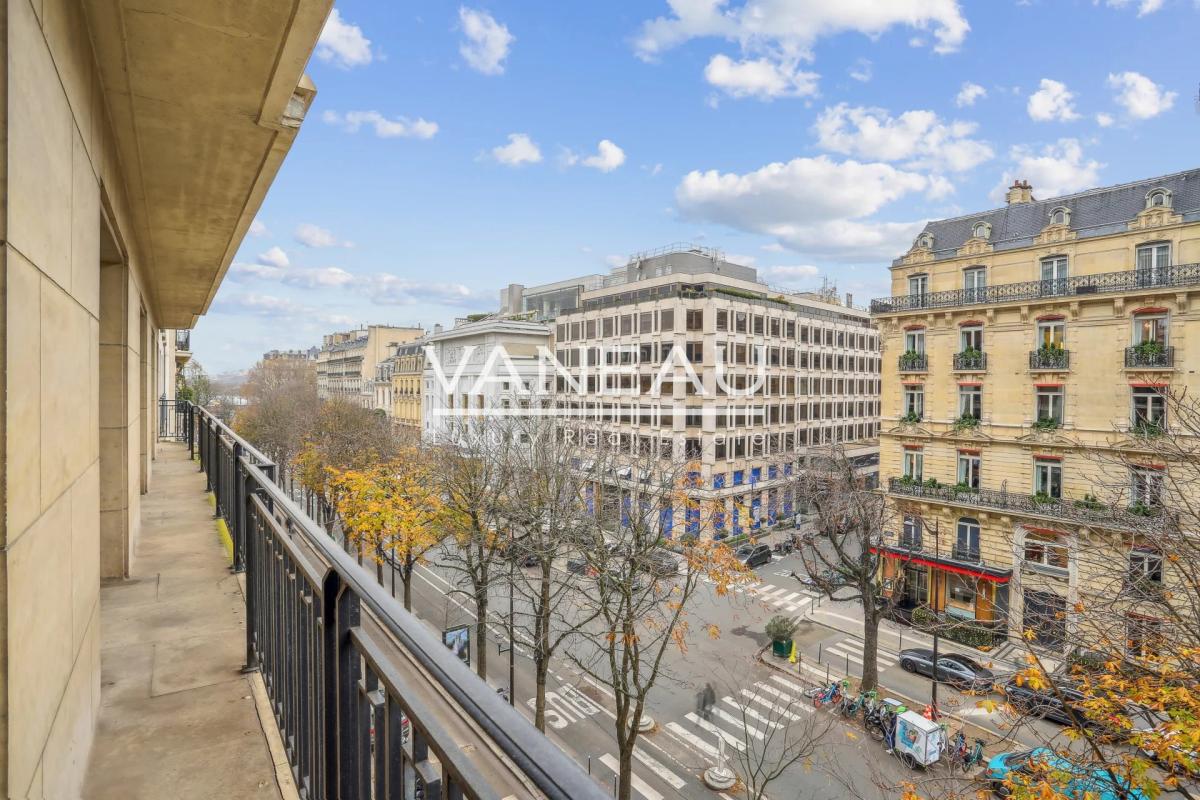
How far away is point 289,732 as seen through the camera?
9.58 feet

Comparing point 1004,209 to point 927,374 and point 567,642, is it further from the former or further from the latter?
point 567,642

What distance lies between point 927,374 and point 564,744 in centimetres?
1826

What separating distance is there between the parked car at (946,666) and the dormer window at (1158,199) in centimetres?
1530

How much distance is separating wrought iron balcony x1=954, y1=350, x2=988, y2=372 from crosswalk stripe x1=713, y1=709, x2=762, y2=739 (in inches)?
578

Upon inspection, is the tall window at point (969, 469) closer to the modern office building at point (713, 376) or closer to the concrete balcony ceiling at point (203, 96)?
the modern office building at point (713, 376)

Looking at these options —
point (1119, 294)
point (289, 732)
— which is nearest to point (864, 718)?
point (1119, 294)

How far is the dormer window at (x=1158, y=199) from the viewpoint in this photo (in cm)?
1911

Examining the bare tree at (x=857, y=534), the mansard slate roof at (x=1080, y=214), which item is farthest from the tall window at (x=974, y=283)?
the bare tree at (x=857, y=534)

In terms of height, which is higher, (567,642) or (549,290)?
(549,290)

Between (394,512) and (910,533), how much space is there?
63.4 ft

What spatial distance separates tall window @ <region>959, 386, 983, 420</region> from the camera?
22062 mm

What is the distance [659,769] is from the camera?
14664 mm

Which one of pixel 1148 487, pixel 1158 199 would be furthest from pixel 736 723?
pixel 1158 199

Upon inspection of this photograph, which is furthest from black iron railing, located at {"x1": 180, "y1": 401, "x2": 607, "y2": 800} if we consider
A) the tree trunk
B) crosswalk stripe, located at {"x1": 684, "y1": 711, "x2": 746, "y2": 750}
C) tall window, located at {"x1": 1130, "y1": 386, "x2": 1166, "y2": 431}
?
tall window, located at {"x1": 1130, "y1": 386, "x2": 1166, "y2": 431}
